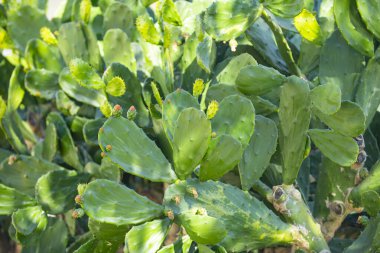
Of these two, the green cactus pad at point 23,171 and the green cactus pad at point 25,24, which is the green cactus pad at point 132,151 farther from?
the green cactus pad at point 25,24

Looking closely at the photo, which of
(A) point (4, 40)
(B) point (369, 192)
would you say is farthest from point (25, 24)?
(B) point (369, 192)

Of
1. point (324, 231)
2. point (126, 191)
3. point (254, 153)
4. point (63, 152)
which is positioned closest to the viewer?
point (126, 191)

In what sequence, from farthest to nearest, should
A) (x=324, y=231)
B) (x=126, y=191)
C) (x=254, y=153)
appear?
1. (x=324, y=231)
2. (x=254, y=153)
3. (x=126, y=191)

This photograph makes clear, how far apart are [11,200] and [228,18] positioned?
590 mm

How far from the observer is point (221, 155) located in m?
1.19

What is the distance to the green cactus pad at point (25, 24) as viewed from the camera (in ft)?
5.63

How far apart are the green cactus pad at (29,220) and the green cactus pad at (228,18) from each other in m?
0.52

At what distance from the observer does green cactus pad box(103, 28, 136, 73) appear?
1.53 meters

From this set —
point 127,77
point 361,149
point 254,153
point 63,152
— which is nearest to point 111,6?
point 127,77

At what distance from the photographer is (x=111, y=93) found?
1.37 meters

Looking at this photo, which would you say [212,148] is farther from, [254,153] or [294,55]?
[294,55]

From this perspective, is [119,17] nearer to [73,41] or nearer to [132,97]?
[73,41]

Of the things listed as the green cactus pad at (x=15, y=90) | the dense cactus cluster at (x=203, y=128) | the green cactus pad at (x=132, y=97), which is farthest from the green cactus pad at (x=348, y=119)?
the green cactus pad at (x=15, y=90)

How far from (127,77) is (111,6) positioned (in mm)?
267
